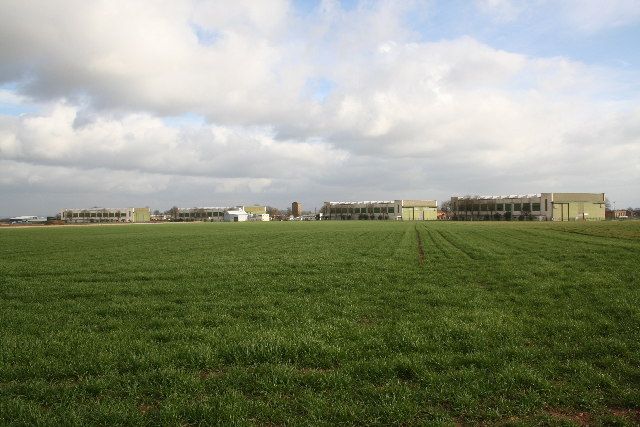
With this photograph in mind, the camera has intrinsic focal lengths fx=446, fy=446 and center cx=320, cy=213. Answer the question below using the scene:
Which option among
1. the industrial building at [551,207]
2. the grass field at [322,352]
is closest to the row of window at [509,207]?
the industrial building at [551,207]

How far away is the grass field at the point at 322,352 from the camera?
686 centimetres

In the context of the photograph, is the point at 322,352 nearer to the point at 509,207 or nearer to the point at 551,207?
the point at 551,207

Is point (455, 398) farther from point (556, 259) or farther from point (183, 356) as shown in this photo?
point (556, 259)

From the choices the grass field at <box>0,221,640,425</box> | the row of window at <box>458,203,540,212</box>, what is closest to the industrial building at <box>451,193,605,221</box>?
the row of window at <box>458,203,540,212</box>

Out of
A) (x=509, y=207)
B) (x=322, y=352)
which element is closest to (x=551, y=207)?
(x=509, y=207)

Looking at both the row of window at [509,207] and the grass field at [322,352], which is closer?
the grass field at [322,352]

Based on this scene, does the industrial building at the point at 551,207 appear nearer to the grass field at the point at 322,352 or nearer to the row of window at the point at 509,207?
the row of window at the point at 509,207

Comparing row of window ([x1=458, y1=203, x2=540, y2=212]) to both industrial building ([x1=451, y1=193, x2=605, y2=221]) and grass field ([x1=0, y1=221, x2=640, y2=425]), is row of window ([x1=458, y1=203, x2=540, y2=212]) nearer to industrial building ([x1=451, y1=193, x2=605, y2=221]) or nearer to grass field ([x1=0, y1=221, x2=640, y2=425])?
industrial building ([x1=451, y1=193, x2=605, y2=221])

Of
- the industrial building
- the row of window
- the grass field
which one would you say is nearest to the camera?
the grass field

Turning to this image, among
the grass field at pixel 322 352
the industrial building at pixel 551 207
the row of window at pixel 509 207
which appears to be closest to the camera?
the grass field at pixel 322 352

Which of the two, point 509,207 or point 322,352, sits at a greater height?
point 509,207

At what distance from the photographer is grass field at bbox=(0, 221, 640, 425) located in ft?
22.5

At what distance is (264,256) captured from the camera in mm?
29781

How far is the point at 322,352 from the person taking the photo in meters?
9.34
